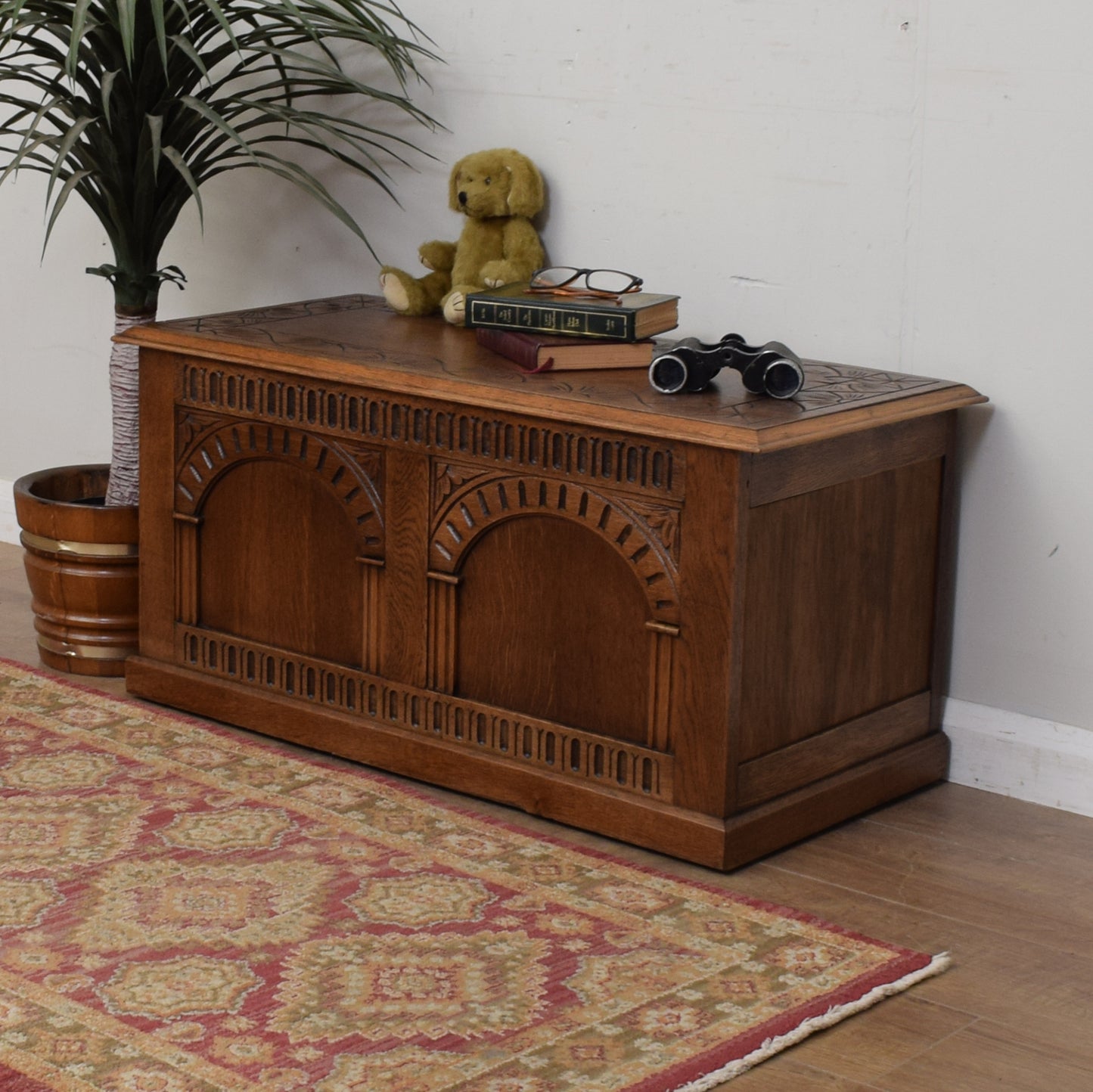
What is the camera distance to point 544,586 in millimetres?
2809

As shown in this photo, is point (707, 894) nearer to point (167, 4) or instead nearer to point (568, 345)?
point (568, 345)

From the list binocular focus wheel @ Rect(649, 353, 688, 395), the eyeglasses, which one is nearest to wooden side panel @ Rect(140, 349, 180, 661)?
the eyeglasses

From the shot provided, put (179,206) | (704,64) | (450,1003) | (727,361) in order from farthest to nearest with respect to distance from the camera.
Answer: (179,206), (704,64), (727,361), (450,1003)

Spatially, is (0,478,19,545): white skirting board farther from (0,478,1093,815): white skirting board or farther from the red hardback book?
(0,478,1093,815): white skirting board

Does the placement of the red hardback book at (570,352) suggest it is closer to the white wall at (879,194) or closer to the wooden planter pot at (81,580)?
the white wall at (879,194)

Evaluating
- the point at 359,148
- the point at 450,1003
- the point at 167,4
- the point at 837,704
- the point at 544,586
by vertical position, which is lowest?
the point at 450,1003

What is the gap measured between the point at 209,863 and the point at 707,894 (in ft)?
2.36

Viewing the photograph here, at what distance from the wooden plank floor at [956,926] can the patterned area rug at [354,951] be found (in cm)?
6

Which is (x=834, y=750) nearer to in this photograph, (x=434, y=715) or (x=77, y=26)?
(x=434, y=715)

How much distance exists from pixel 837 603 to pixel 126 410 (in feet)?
4.91

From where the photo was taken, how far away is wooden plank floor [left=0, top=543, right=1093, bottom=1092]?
6.95 feet

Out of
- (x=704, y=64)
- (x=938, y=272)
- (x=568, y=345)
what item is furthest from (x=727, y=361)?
(x=704, y=64)

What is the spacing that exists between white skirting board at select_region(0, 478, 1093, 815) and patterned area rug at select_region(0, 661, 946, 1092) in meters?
0.69

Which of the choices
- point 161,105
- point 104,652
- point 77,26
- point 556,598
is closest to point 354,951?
point 556,598
